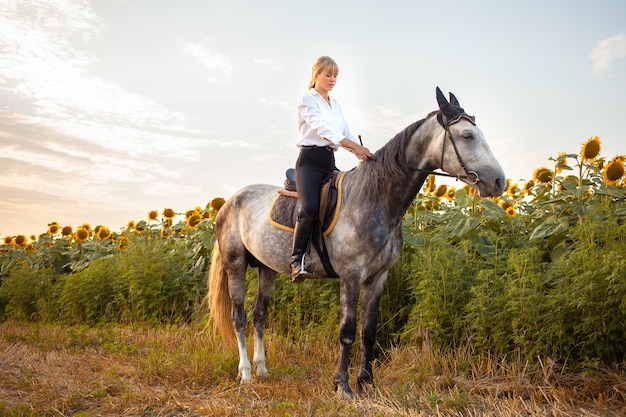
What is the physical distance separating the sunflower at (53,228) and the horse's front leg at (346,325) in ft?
35.6

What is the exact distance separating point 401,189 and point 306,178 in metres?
0.86

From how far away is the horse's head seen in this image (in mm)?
4172

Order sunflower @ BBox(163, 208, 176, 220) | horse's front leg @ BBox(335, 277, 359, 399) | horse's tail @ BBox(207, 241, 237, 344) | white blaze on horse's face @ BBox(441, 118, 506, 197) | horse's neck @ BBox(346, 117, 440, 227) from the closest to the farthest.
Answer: white blaze on horse's face @ BBox(441, 118, 506, 197) → horse's neck @ BBox(346, 117, 440, 227) → horse's front leg @ BBox(335, 277, 359, 399) → horse's tail @ BBox(207, 241, 237, 344) → sunflower @ BBox(163, 208, 176, 220)

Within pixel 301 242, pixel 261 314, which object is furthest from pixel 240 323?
pixel 301 242

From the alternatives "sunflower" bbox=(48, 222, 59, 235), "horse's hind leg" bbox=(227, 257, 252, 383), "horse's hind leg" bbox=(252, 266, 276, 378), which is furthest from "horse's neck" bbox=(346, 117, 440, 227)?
"sunflower" bbox=(48, 222, 59, 235)

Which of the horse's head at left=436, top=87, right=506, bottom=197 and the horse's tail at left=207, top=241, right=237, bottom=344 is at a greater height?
the horse's head at left=436, top=87, right=506, bottom=197

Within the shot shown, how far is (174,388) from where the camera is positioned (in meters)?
5.29

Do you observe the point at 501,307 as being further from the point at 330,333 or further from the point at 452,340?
the point at 330,333

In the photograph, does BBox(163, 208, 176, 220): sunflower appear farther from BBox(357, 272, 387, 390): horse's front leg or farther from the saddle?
BBox(357, 272, 387, 390): horse's front leg

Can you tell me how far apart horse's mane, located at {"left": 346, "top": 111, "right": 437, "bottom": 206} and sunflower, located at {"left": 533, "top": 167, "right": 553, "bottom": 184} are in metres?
3.28

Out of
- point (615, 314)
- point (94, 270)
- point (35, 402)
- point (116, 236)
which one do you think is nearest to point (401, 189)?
point (615, 314)

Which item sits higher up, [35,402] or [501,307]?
[501,307]

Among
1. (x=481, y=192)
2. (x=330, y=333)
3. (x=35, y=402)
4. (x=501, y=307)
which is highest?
(x=481, y=192)

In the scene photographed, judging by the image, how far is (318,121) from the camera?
15.9 ft
